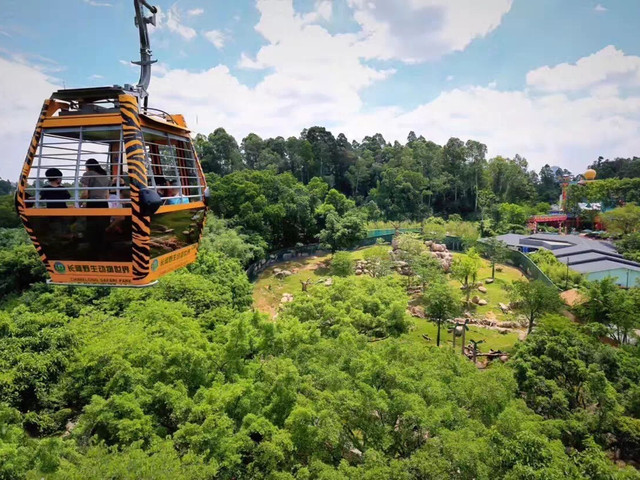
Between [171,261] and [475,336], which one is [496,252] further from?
[171,261]

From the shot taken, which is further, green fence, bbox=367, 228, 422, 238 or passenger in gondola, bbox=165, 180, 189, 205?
green fence, bbox=367, 228, 422, 238

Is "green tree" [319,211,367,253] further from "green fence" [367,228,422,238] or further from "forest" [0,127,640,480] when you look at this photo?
"forest" [0,127,640,480]

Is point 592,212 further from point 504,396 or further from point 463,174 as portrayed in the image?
point 504,396

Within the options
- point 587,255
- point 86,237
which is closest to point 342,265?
point 587,255

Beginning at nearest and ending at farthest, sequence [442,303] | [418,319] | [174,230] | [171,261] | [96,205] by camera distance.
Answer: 1. [96,205]
2. [174,230]
3. [171,261]
4. [442,303]
5. [418,319]

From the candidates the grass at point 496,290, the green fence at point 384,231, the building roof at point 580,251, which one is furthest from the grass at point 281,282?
the building roof at point 580,251

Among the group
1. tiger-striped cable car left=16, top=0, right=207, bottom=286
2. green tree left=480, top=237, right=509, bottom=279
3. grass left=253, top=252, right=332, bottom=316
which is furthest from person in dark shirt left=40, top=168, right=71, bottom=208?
green tree left=480, top=237, right=509, bottom=279

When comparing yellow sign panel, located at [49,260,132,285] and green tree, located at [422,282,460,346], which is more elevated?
yellow sign panel, located at [49,260,132,285]
